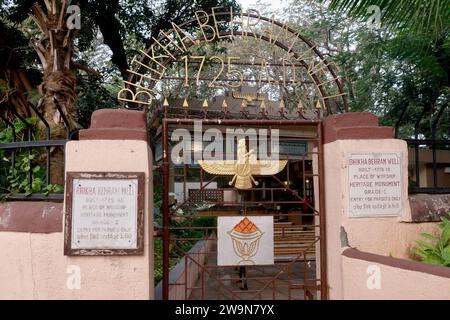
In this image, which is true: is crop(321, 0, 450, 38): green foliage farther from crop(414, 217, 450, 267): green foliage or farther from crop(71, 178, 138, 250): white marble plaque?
crop(71, 178, 138, 250): white marble plaque

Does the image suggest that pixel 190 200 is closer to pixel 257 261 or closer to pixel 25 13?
pixel 257 261

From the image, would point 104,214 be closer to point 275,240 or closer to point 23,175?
point 23,175

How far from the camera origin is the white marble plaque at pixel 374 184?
397cm

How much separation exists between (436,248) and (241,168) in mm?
1975

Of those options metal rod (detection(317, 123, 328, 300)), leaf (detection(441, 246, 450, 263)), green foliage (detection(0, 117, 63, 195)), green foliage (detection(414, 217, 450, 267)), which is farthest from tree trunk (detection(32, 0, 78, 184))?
leaf (detection(441, 246, 450, 263))

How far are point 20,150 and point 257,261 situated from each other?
277cm

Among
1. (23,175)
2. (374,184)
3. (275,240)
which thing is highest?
(23,175)

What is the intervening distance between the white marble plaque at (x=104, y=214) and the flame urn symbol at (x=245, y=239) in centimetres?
107

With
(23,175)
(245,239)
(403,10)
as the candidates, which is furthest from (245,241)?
(403,10)

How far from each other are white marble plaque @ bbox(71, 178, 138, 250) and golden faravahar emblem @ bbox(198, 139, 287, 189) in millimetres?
910

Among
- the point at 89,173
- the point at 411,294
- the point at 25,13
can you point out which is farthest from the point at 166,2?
the point at 411,294

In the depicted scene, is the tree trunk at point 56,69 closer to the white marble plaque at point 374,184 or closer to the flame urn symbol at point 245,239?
the flame urn symbol at point 245,239

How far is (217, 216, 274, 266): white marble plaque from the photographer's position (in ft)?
13.8

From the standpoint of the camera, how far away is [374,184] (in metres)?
4.00
